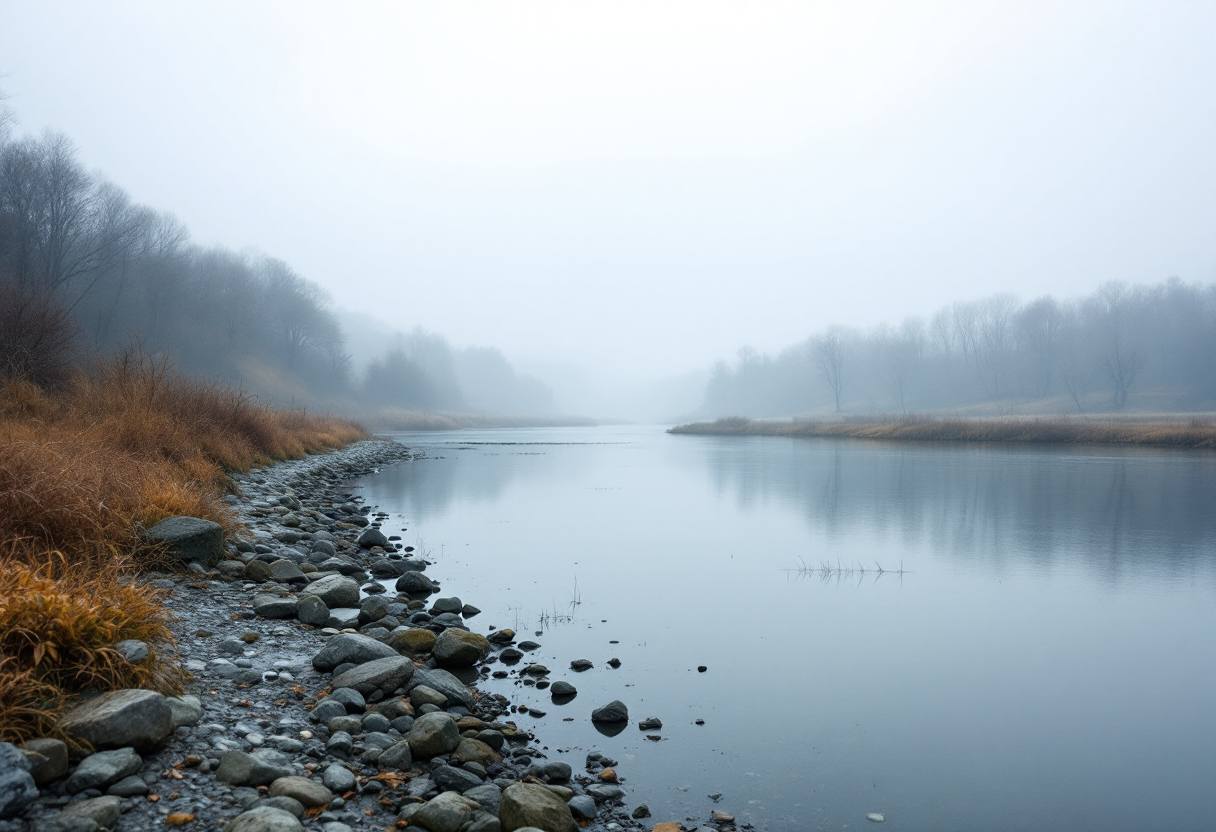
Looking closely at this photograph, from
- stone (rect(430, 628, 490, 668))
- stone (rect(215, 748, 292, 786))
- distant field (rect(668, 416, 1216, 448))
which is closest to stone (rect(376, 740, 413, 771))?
stone (rect(215, 748, 292, 786))

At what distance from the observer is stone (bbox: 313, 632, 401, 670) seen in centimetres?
486

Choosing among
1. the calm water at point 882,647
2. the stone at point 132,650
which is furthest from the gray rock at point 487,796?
the stone at point 132,650

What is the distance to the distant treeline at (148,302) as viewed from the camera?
15.4 metres

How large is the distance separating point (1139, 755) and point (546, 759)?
4.01 meters

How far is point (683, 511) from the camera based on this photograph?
52.4ft

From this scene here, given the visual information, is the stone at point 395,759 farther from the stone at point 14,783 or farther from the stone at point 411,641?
the stone at point 411,641

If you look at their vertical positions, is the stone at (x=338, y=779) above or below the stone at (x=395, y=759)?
above

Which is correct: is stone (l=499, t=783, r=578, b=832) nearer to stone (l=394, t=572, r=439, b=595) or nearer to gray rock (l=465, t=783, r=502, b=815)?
gray rock (l=465, t=783, r=502, b=815)

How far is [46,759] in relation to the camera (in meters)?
2.64

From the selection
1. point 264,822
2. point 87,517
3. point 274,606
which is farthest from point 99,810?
point 87,517

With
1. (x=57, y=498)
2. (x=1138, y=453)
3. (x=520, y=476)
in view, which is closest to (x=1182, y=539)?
(x=57, y=498)

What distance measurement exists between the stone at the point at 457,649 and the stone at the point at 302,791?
2.47m

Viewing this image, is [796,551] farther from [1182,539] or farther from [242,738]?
[242,738]

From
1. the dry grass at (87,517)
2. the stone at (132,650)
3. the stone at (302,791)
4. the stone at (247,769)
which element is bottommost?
the stone at (302,791)
